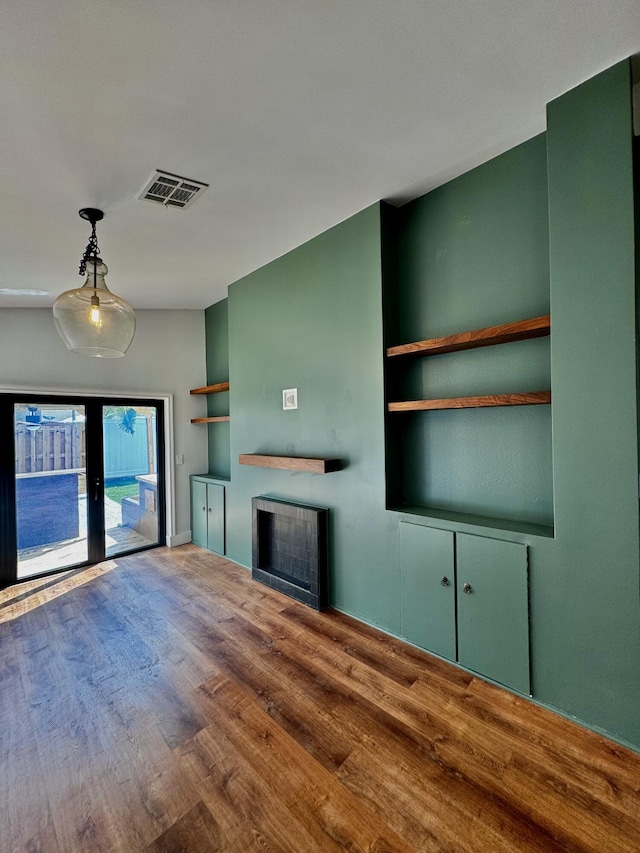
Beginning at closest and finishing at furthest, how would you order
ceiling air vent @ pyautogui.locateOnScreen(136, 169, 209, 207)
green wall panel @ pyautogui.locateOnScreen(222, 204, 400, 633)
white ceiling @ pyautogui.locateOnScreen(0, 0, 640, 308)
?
white ceiling @ pyautogui.locateOnScreen(0, 0, 640, 308), ceiling air vent @ pyautogui.locateOnScreen(136, 169, 209, 207), green wall panel @ pyautogui.locateOnScreen(222, 204, 400, 633)

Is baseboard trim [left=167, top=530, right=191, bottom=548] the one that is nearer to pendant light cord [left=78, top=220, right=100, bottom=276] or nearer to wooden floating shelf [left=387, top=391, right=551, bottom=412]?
pendant light cord [left=78, top=220, right=100, bottom=276]

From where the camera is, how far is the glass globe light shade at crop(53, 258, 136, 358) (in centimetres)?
232

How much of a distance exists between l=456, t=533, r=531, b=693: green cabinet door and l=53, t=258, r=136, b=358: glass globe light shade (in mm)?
2531

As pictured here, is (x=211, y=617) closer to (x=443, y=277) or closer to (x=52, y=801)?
(x=52, y=801)

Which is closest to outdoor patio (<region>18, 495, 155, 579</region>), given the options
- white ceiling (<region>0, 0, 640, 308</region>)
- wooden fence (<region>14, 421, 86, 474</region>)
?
wooden fence (<region>14, 421, 86, 474</region>)

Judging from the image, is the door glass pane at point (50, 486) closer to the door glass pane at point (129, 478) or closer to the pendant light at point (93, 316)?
the door glass pane at point (129, 478)

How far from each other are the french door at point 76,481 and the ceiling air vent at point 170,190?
9.16 feet

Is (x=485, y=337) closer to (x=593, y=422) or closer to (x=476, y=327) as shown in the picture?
(x=476, y=327)

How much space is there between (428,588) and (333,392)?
1.64 m

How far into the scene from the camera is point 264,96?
5.80ft

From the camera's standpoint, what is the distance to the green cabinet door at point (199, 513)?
488cm

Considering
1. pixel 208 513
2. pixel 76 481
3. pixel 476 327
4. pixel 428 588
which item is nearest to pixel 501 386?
pixel 476 327

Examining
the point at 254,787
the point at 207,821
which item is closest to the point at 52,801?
the point at 207,821

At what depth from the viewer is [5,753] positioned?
1.85 meters
